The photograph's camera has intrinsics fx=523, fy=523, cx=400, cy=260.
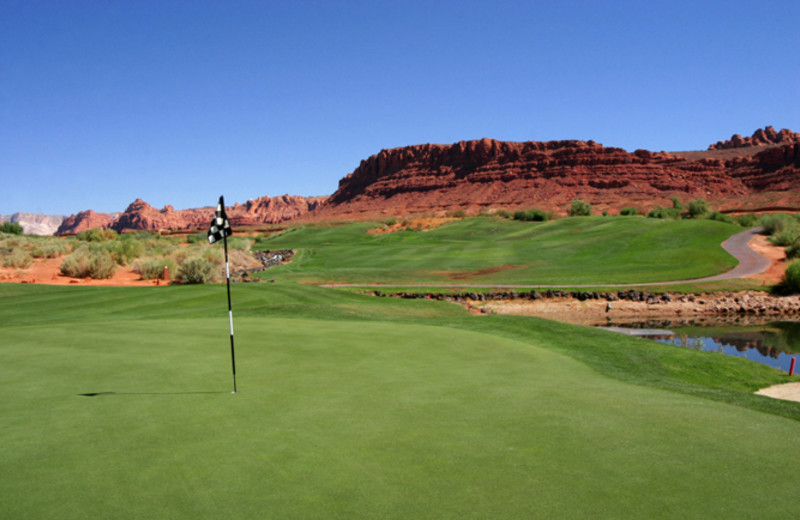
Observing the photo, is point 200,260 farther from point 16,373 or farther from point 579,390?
point 579,390

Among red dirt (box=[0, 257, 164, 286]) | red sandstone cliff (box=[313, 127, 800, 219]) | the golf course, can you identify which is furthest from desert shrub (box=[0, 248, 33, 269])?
red sandstone cliff (box=[313, 127, 800, 219])

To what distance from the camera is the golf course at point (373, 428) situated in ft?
14.0

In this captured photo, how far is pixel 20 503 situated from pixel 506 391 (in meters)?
5.94

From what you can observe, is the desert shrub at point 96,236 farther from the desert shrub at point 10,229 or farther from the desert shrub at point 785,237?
the desert shrub at point 785,237

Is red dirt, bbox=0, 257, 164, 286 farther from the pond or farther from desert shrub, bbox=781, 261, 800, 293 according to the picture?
desert shrub, bbox=781, 261, 800, 293

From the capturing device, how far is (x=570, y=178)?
143 meters

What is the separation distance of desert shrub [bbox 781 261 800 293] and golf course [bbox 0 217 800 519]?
995 inches

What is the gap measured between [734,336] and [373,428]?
26.6 meters

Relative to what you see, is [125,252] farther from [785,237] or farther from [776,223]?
[776,223]

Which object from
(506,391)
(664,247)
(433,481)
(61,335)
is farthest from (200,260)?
(664,247)

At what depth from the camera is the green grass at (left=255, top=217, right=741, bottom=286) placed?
41.2 metres

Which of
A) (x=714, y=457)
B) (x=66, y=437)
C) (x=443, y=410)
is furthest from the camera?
(x=443, y=410)

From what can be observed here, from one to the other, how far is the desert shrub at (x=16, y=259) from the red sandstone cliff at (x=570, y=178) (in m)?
105

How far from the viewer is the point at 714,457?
514 cm
